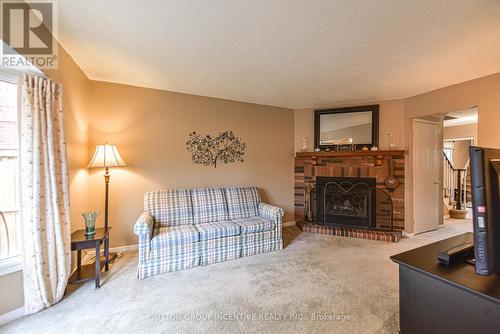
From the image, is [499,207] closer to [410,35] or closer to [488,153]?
[488,153]

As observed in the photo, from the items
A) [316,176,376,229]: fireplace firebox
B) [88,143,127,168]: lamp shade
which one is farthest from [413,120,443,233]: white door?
[88,143,127,168]: lamp shade

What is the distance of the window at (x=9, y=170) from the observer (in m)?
1.81

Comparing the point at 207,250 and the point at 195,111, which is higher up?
the point at 195,111

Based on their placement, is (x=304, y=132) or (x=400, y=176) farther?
(x=304, y=132)

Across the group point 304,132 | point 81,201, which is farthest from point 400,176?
point 81,201

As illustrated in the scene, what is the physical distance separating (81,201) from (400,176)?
15.9ft

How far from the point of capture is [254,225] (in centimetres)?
301

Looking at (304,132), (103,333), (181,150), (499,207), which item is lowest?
(103,333)

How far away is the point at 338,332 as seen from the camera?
1628 millimetres

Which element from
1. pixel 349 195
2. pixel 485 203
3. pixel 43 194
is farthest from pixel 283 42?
pixel 349 195

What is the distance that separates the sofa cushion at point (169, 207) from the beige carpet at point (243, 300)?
64 centimetres

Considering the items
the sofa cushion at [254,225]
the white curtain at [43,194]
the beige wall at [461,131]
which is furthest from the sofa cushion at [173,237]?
the beige wall at [461,131]

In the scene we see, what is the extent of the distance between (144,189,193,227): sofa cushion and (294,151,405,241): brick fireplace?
2180 millimetres

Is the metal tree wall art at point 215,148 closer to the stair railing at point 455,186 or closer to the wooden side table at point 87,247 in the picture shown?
the wooden side table at point 87,247
